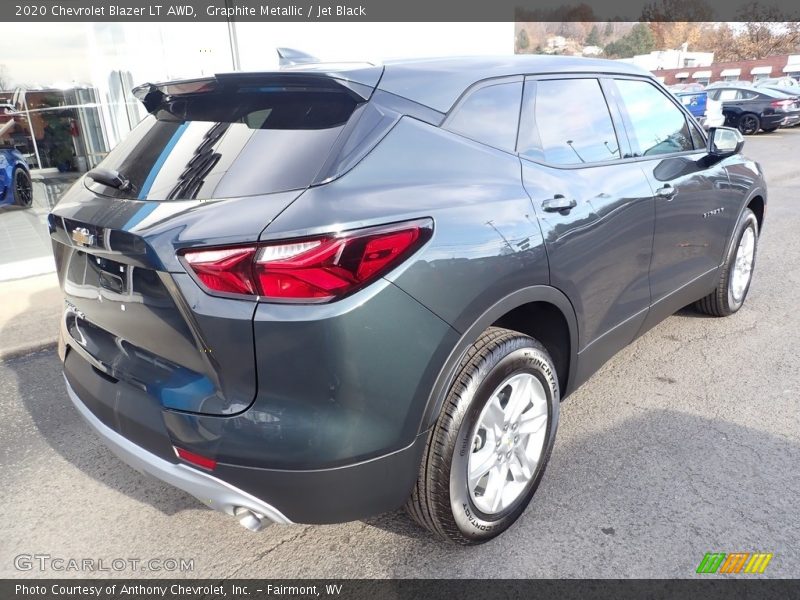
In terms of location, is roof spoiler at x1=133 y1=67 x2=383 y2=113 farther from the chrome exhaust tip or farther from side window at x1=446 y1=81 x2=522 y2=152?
the chrome exhaust tip

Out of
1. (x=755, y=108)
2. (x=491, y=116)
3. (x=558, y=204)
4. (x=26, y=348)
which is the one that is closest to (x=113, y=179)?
(x=491, y=116)

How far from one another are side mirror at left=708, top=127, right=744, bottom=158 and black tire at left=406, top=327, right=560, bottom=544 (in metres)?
2.34

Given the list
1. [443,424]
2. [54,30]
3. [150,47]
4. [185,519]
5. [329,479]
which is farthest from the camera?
[150,47]

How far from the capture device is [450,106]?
2396 mm

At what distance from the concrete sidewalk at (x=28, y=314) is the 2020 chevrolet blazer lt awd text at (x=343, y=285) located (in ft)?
8.01

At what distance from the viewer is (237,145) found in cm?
215

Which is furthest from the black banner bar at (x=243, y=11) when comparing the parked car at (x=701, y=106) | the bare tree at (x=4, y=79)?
the parked car at (x=701, y=106)

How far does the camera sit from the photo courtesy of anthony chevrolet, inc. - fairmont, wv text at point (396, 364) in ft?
6.26

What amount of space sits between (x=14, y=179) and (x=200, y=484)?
646cm

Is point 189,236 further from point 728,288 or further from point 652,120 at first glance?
point 728,288

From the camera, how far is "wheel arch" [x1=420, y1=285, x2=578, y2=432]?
2125mm

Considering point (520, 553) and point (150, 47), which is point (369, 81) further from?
point (150, 47)

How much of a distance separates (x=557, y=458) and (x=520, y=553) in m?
0.70

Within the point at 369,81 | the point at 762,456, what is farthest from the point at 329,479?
the point at 762,456
